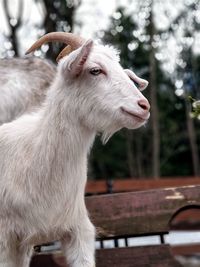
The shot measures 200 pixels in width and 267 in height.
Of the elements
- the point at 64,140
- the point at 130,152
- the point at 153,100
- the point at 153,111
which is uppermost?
the point at 153,100

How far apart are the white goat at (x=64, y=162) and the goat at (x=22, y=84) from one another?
104cm

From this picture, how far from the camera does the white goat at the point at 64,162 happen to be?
8.48 ft

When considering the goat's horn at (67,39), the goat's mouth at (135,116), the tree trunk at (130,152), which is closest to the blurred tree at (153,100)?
the tree trunk at (130,152)

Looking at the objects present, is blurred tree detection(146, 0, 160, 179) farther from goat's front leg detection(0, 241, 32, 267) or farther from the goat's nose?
the goat's nose

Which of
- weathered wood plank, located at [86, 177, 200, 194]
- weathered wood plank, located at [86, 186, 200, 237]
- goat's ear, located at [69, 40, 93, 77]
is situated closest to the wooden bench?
weathered wood plank, located at [86, 186, 200, 237]

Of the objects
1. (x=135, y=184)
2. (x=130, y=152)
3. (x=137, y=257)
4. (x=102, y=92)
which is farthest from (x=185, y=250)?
(x=130, y=152)

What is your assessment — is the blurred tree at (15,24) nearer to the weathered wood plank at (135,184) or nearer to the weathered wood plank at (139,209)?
the weathered wood plank at (135,184)

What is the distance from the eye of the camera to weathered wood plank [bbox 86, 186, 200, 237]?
11.3 ft

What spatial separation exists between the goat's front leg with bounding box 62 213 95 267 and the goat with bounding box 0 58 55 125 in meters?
1.20

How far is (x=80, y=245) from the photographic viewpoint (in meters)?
2.72

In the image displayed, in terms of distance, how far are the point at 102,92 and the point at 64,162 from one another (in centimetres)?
38

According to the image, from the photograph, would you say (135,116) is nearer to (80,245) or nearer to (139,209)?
(80,245)

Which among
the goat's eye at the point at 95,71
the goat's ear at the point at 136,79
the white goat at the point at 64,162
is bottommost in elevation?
the white goat at the point at 64,162

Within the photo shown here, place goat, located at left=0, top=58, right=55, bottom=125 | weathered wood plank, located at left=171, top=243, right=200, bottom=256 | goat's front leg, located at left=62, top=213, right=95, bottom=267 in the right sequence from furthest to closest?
weathered wood plank, located at left=171, top=243, right=200, bottom=256
goat, located at left=0, top=58, right=55, bottom=125
goat's front leg, located at left=62, top=213, right=95, bottom=267
